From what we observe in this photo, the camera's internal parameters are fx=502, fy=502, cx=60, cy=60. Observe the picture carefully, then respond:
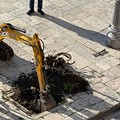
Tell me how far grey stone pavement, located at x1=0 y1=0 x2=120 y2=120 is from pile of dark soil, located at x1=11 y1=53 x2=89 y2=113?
230mm

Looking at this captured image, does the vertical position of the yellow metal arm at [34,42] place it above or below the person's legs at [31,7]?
above

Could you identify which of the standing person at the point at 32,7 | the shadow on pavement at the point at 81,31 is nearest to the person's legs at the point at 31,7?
the standing person at the point at 32,7

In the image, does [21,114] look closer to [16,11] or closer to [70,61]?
[70,61]

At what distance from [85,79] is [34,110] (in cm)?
177

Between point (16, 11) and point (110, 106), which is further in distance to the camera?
point (16, 11)

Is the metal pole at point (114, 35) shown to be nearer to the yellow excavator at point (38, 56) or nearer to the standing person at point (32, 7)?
the standing person at point (32, 7)

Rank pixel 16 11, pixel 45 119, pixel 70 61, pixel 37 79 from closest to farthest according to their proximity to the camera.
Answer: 1. pixel 45 119
2. pixel 37 79
3. pixel 70 61
4. pixel 16 11

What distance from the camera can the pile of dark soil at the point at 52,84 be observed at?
40.2ft

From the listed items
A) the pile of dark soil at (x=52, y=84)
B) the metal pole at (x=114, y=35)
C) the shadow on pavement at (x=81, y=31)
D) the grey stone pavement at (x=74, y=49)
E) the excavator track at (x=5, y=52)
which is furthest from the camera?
the shadow on pavement at (x=81, y=31)

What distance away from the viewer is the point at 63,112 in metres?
11.9

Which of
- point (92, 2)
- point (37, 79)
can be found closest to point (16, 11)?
point (92, 2)

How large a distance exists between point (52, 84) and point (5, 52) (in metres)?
1.72

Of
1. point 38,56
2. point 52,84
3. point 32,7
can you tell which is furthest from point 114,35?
point 38,56

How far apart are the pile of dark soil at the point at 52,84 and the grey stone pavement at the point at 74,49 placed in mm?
230
